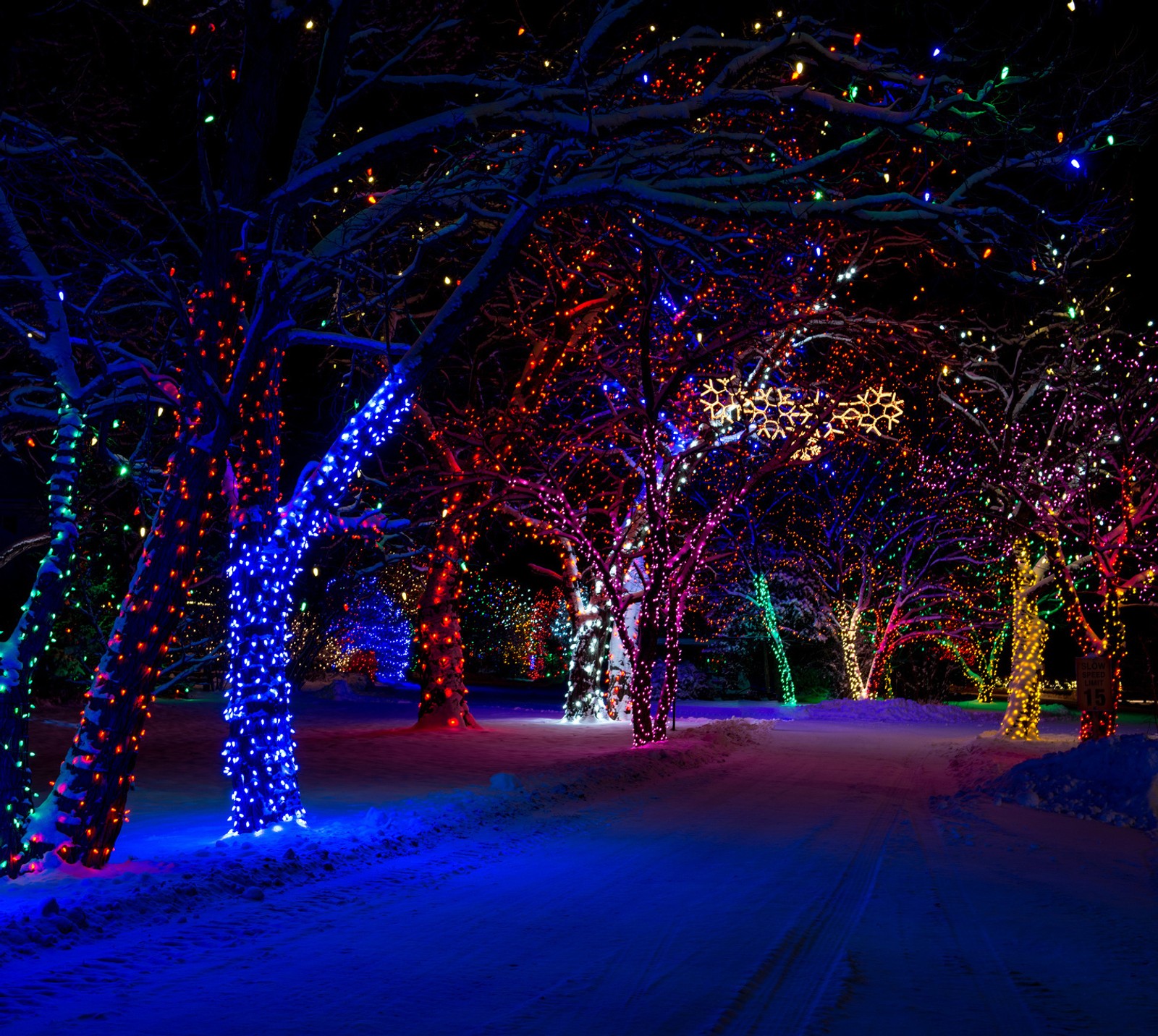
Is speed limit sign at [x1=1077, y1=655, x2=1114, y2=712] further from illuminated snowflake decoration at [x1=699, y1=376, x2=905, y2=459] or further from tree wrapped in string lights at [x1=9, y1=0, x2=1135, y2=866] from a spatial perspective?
tree wrapped in string lights at [x1=9, y1=0, x2=1135, y2=866]

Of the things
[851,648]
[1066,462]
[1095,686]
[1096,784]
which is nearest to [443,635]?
[1095,686]

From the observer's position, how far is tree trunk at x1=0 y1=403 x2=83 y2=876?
7440 millimetres

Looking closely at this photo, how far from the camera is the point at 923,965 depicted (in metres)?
5.66

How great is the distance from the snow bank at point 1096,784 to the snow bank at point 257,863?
15.5 feet

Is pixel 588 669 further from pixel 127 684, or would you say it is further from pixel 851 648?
pixel 127 684

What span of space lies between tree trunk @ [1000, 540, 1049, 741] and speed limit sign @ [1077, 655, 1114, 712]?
121 inches

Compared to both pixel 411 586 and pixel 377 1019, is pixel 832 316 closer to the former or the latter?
pixel 377 1019

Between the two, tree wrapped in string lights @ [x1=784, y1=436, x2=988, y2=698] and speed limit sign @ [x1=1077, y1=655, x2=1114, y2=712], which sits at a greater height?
tree wrapped in string lights @ [x1=784, y1=436, x2=988, y2=698]

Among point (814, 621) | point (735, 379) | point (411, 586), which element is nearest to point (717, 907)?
point (735, 379)

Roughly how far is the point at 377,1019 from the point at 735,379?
17191mm

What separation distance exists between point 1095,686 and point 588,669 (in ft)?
36.3

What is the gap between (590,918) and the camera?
21.5ft

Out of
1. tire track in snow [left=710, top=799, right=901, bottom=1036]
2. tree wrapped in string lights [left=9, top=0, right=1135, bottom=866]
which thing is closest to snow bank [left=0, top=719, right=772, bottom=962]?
tree wrapped in string lights [left=9, top=0, right=1135, bottom=866]

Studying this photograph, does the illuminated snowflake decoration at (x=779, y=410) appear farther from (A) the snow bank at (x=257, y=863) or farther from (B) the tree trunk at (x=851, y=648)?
(B) the tree trunk at (x=851, y=648)
